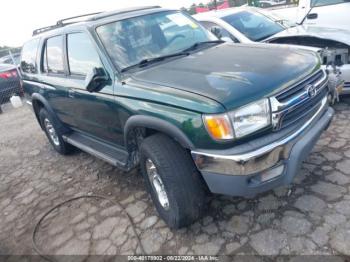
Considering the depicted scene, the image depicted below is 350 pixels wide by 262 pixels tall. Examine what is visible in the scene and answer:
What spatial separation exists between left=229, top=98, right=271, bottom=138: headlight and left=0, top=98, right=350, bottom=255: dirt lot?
97 centimetres

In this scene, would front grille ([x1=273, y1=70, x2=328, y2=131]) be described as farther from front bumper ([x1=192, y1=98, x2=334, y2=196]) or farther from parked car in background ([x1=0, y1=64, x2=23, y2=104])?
parked car in background ([x1=0, y1=64, x2=23, y2=104])

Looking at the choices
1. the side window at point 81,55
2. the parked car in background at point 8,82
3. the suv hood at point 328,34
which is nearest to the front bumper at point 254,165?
the side window at point 81,55

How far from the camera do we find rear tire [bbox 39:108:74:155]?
5110 millimetres

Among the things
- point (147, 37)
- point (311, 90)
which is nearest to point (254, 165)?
point (311, 90)

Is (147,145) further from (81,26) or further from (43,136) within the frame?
(43,136)

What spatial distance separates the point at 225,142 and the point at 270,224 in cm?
98

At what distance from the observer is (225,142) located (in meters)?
2.40

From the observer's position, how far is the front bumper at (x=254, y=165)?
238 centimetres

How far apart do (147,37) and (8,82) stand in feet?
30.5

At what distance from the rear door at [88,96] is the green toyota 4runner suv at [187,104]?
0.04ft

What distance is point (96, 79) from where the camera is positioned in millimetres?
3266

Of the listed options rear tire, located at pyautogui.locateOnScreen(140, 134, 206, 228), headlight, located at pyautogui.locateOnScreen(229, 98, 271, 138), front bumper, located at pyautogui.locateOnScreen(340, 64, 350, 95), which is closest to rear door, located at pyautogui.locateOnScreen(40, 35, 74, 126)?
rear tire, located at pyautogui.locateOnScreen(140, 134, 206, 228)

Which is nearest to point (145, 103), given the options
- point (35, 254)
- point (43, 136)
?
point (35, 254)

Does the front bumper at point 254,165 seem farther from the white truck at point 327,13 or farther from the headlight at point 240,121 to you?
the white truck at point 327,13
